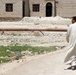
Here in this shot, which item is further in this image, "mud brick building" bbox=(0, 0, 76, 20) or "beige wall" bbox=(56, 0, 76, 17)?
"beige wall" bbox=(56, 0, 76, 17)

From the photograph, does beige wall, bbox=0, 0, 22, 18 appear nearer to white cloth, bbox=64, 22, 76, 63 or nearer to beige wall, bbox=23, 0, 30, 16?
beige wall, bbox=23, 0, 30, 16

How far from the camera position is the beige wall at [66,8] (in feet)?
181

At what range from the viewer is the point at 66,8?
181ft

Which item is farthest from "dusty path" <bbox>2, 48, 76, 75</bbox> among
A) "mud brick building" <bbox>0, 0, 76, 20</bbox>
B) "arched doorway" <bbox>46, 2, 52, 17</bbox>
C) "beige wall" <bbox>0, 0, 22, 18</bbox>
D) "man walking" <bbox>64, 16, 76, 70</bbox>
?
"arched doorway" <bbox>46, 2, 52, 17</bbox>

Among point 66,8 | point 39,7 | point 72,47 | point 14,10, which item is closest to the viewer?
point 72,47

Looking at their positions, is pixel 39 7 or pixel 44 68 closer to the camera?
pixel 44 68

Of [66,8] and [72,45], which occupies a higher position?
[72,45]

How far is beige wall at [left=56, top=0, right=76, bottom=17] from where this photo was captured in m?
55.3

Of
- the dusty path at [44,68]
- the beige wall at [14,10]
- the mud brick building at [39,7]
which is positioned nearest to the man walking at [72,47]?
the dusty path at [44,68]

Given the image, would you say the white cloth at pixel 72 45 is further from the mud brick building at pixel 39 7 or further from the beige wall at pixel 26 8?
the beige wall at pixel 26 8

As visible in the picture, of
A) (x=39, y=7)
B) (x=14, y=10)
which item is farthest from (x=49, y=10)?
(x=14, y=10)

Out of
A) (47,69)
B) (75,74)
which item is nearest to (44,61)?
(47,69)

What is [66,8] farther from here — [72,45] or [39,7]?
[72,45]

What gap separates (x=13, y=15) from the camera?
53.9 metres
